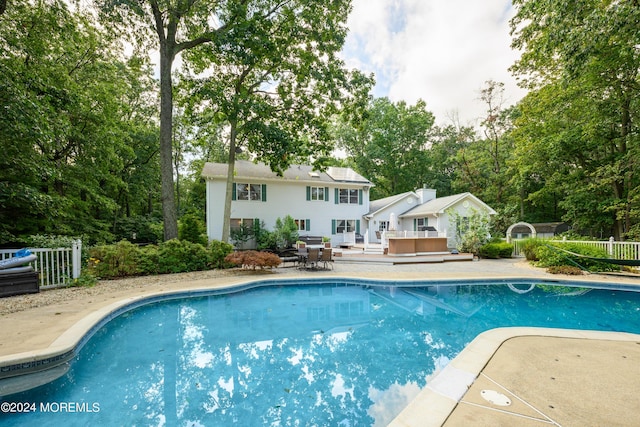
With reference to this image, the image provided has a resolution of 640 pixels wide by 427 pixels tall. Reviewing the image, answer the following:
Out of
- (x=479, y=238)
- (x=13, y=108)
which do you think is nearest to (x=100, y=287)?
(x=13, y=108)

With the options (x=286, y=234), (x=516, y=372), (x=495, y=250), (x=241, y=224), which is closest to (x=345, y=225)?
(x=286, y=234)

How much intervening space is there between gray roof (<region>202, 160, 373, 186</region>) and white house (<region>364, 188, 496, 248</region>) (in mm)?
2787

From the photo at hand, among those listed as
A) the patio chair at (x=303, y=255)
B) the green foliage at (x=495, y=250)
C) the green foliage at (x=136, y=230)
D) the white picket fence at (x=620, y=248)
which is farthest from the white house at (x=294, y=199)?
the white picket fence at (x=620, y=248)

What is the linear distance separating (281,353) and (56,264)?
797 centimetres

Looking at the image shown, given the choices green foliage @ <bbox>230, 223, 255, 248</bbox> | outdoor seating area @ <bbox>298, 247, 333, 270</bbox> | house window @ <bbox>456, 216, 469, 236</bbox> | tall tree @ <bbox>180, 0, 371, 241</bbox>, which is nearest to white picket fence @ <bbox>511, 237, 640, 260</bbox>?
house window @ <bbox>456, 216, 469, 236</bbox>

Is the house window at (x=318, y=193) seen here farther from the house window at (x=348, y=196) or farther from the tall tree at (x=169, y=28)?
the tall tree at (x=169, y=28)

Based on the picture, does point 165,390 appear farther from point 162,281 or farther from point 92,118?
point 92,118

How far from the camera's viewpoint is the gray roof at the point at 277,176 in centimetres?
1695

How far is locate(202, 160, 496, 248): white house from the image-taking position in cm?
1689

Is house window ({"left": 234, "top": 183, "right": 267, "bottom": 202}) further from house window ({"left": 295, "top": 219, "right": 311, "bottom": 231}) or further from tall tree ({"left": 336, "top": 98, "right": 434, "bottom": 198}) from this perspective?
tall tree ({"left": 336, "top": 98, "right": 434, "bottom": 198})

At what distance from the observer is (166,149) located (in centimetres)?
1120

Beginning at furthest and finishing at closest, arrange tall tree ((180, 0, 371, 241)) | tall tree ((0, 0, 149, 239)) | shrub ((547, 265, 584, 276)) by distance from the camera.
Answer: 1. tall tree ((180, 0, 371, 241))
2. shrub ((547, 265, 584, 276))
3. tall tree ((0, 0, 149, 239))

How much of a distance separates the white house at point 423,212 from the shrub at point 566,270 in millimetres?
5432

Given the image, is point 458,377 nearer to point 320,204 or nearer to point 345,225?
point 320,204
